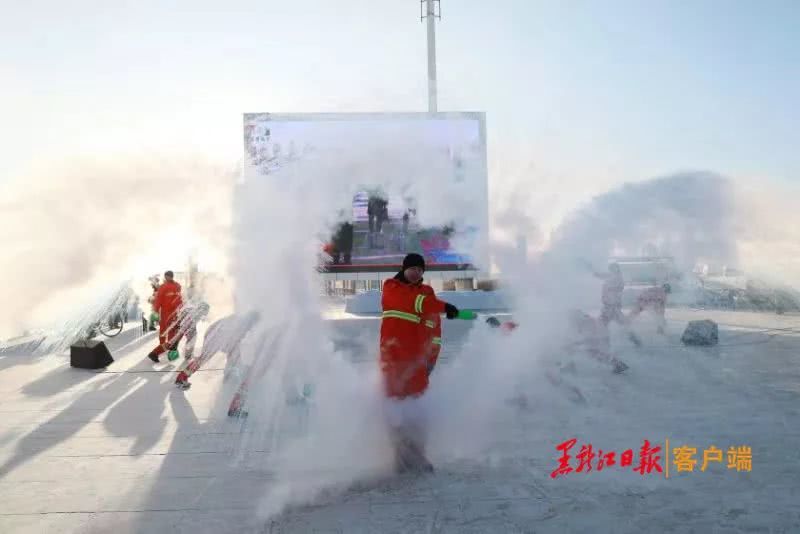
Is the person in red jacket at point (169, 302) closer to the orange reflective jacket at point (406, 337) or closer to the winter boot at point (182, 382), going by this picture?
the winter boot at point (182, 382)

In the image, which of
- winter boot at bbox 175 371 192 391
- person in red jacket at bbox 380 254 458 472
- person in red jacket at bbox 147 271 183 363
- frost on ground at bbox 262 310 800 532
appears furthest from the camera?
person in red jacket at bbox 147 271 183 363

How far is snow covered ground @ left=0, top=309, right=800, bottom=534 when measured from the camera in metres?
4.03

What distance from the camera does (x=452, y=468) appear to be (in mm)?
4996

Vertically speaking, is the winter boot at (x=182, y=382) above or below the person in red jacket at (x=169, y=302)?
below

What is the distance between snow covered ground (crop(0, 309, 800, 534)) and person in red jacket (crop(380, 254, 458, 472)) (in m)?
0.29

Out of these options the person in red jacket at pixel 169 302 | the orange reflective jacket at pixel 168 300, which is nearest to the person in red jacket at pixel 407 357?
the person in red jacket at pixel 169 302

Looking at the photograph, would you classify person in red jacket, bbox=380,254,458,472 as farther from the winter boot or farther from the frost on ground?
the winter boot

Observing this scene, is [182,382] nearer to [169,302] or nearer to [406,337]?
[169,302]

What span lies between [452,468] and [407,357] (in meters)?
0.97

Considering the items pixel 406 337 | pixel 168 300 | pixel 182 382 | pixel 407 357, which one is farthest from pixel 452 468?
pixel 168 300

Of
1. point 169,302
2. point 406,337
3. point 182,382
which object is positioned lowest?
point 182,382

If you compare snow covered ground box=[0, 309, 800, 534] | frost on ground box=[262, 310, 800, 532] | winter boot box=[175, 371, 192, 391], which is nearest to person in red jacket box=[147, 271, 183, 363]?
snow covered ground box=[0, 309, 800, 534]

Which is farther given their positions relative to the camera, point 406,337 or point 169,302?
point 169,302

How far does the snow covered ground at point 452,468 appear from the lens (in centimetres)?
403
